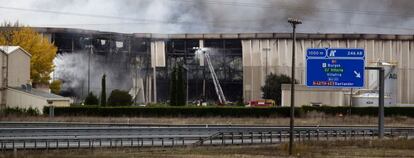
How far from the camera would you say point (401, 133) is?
4981cm

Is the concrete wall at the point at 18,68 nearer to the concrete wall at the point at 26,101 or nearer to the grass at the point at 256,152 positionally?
the concrete wall at the point at 26,101

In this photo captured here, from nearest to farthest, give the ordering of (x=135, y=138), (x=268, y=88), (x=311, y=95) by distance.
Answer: (x=135, y=138) < (x=311, y=95) < (x=268, y=88)

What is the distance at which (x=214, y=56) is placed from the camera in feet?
444

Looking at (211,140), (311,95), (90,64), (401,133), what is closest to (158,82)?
(90,64)

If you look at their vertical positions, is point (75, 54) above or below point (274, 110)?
above

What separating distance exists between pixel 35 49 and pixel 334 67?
62297 mm

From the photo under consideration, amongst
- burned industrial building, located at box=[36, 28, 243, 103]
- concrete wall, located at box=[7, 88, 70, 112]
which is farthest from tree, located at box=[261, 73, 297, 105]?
concrete wall, located at box=[7, 88, 70, 112]

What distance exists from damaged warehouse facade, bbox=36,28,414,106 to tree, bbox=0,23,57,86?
24.9 metres

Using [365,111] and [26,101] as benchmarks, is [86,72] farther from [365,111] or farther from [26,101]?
[365,111]

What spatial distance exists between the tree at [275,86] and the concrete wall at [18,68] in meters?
47.5

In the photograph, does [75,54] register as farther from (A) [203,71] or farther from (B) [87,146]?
(B) [87,146]

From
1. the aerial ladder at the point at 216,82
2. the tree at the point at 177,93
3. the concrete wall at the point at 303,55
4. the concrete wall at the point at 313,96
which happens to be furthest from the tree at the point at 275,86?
the tree at the point at 177,93

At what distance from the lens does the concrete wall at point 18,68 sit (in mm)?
82125

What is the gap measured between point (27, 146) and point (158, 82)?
9932 cm
